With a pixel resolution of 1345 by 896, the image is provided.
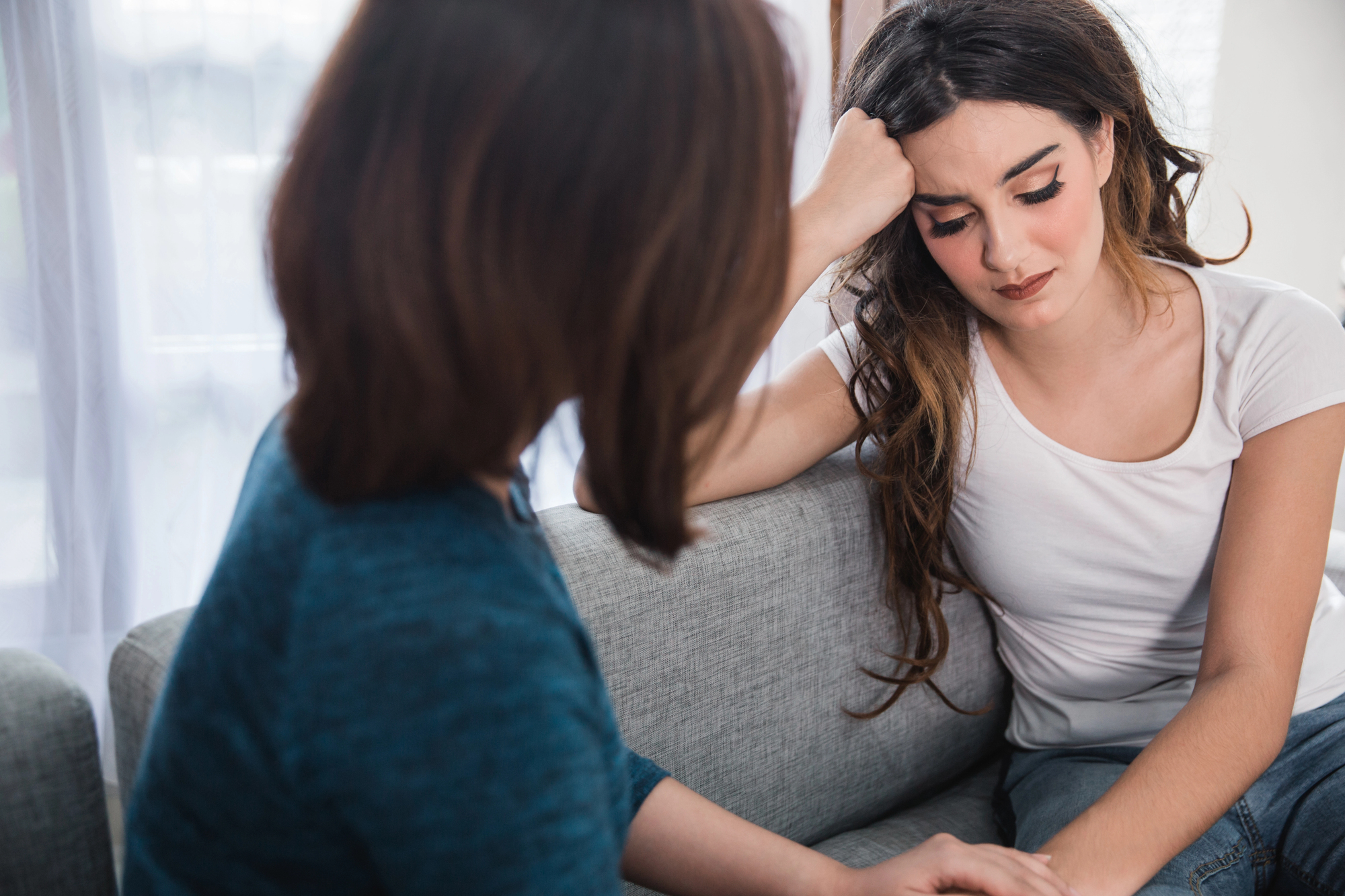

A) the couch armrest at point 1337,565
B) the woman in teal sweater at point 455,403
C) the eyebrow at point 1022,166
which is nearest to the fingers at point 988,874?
the woman in teal sweater at point 455,403

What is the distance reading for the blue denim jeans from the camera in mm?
967

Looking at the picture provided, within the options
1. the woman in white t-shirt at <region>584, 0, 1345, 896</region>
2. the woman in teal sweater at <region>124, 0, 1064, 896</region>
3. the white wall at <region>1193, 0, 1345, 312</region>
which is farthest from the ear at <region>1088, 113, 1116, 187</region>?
the white wall at <region>1193, 0, 1345, 312</region>

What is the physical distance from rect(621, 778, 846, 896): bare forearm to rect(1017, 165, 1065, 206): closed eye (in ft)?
2.22

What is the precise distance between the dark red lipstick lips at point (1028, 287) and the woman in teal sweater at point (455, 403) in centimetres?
59

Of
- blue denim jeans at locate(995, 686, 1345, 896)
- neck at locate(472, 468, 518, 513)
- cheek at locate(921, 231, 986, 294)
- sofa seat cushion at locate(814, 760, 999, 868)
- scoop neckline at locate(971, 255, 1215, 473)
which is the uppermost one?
cheek at locate(921, 231, 986, 294)

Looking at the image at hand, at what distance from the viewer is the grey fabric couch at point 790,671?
38.8 inches

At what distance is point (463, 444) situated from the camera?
46 cm

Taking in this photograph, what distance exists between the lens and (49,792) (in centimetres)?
66

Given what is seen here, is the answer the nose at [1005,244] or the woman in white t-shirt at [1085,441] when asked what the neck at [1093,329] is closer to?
the woman in white t-shirt at [1085,441]

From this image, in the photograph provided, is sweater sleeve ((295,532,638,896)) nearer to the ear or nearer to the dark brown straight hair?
the dark brown straight hair

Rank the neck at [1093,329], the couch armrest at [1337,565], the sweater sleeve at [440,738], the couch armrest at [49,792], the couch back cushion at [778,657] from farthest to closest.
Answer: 1. the couch armrest at [1337,565]
2. the neck at [1093,329]
3. the couch back cushion at [778,657]
4. the couch armrest at [49,792]
5. the sweater sleeve at [440,738]

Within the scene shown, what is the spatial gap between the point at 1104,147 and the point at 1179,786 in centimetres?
68

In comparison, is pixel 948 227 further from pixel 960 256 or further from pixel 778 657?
pixel 778 657

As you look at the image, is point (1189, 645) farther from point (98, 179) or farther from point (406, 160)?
point (98, 179)
